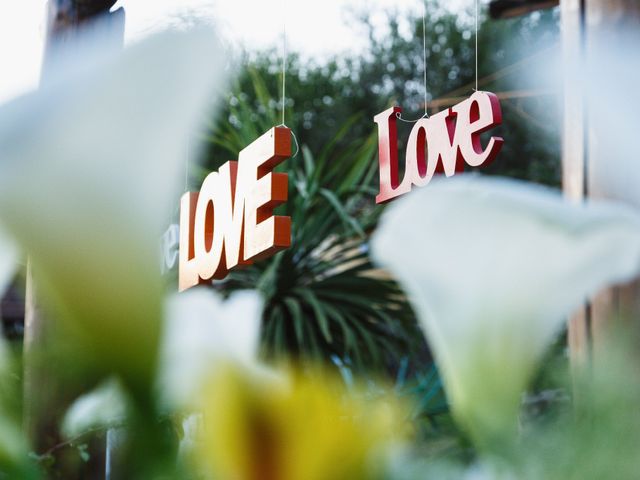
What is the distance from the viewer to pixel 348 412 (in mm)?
143

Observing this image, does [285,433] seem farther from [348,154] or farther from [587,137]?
[348,154]

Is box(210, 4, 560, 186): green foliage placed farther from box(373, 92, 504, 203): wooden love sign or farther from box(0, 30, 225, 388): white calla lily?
box(0, 30, 225, 388): white calla lily

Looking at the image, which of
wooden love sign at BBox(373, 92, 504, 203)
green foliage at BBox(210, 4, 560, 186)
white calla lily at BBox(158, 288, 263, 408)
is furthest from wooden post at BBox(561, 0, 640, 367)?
green foliage at BBox(210, 4, 560, 186)

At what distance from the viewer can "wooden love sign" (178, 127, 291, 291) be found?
2100mm

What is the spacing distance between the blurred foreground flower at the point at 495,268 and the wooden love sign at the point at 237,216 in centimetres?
194

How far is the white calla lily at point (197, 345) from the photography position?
15cm

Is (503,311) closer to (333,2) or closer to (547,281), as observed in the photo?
(547,281)

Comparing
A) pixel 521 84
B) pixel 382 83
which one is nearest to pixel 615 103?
pixel 521 84

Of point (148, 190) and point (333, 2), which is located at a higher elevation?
point (148, 190)

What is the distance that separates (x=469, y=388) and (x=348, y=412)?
0.02 m

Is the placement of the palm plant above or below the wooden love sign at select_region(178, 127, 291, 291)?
below

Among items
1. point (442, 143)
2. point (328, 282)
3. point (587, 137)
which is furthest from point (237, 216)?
point (587, 137)

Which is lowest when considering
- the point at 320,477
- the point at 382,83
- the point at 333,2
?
the point at 382,83

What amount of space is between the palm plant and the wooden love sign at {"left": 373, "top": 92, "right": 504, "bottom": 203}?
2.02 feet
